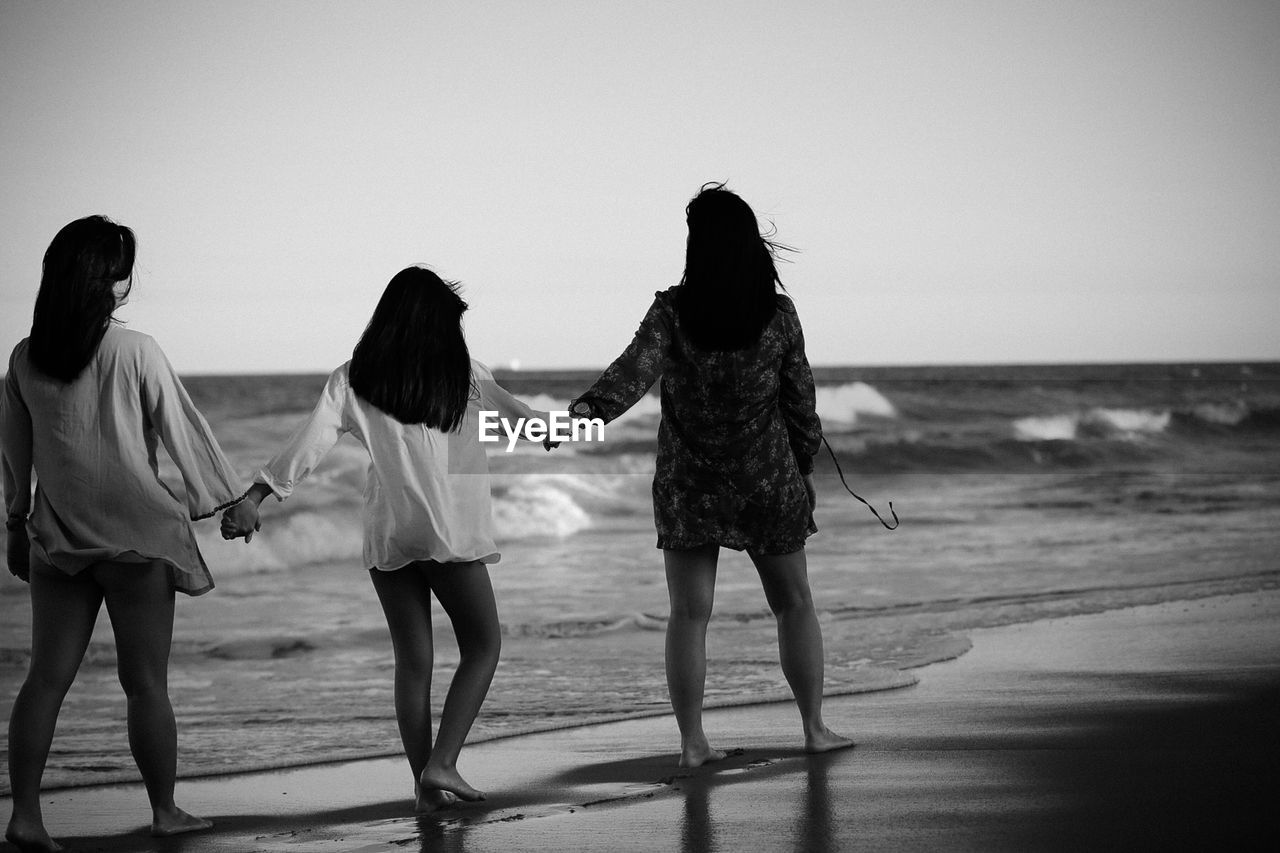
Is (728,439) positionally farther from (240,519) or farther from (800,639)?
(240,519)

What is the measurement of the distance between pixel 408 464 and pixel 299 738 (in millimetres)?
1493

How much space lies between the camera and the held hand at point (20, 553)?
2.98 m

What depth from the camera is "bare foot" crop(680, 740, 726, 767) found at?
3441 mm

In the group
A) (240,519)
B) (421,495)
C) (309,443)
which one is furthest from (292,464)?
(421,495)

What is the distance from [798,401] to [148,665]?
1.71 metres

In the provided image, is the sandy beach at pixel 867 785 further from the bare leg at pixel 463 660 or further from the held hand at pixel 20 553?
the held hand at pixel 20 553

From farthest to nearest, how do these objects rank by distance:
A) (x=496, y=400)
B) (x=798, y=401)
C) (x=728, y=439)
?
(x=798, y=401), (x=728, y=439), (x=496, y=400)

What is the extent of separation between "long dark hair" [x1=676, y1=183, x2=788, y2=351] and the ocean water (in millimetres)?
1442

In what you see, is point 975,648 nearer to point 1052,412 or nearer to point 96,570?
point 96,570

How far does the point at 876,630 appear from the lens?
602cm

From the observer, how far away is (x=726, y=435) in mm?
3447

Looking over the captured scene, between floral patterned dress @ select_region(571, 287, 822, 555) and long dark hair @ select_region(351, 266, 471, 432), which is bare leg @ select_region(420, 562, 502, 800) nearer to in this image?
long dark hair @ select_region(351, 266, 471, 432)

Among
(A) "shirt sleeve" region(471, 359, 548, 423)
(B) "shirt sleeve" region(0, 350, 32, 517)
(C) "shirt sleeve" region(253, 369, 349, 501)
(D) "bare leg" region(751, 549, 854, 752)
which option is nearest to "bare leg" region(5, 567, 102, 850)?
(B) "shirt sleeve" region(0, 350, 32, 517)

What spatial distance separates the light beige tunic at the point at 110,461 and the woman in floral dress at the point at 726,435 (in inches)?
40.4
